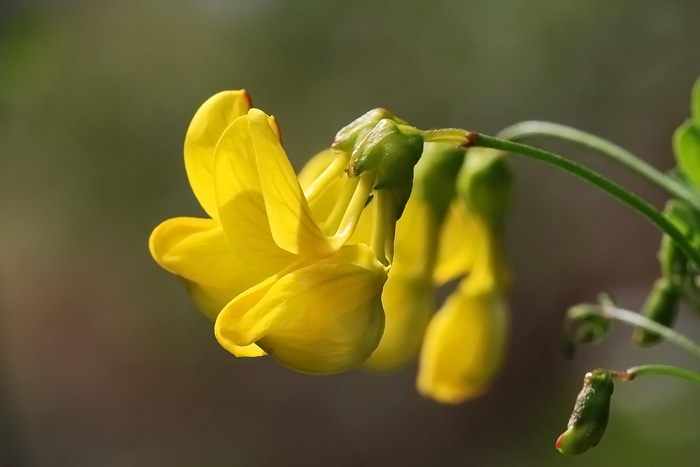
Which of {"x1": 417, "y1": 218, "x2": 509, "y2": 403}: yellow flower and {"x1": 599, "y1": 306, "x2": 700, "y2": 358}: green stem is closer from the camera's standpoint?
{"x1": 599, "y1": 306, "x2": 700, "y2": 358}: green stem

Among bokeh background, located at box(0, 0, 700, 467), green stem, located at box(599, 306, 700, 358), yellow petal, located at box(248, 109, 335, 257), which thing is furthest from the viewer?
bokeh background, located at box(0, 0, 700, 467)

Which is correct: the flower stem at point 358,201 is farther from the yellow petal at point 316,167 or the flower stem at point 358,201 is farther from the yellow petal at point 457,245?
the yellow petal at point 457,245

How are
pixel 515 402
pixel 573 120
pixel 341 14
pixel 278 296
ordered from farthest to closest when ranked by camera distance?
pixel 341 14, pixel 573 120, pixel 515 402, pixel 278 296

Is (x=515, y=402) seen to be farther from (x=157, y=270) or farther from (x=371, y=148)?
(x=371, y=148)

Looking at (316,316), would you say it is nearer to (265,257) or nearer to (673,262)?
(265,257)

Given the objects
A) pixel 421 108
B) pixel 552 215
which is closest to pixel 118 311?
pixel 421 108

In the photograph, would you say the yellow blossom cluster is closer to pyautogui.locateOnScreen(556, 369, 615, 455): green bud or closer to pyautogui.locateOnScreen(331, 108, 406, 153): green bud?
pyautogui.locateOnScreen(331, 108, 406, 153): green bud

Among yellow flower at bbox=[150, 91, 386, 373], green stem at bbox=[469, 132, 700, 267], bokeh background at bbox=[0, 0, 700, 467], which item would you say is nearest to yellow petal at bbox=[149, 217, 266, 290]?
yellow flower at bbox=[150, 91, 386, 373]
